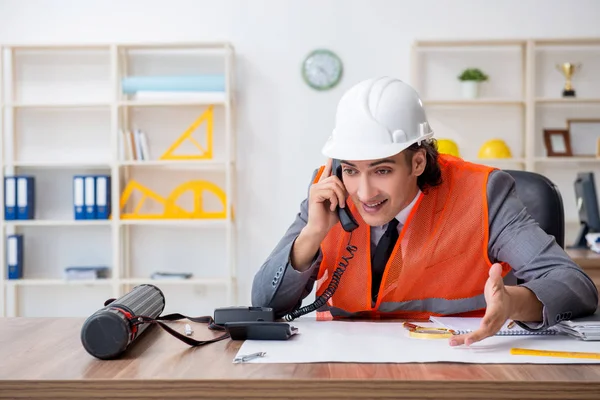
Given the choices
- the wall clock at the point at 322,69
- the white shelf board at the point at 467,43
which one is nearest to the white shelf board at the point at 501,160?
the white shelf board at the point at 467,43

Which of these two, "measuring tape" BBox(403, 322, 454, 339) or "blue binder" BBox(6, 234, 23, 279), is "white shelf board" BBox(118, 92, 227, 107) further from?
"measuring tape" BBox(403, 322, 454, 339)

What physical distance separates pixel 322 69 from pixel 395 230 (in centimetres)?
295

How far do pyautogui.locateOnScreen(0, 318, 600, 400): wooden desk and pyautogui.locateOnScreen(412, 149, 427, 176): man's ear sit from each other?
2.50 ft

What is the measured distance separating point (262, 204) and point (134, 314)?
340 centimetres

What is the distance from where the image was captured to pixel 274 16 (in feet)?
15.5

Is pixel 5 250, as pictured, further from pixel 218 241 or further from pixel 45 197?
pixel 218 241

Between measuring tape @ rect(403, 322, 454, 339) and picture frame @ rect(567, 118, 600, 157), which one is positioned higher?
picture frame @ rect(567, 118, 600, 157)

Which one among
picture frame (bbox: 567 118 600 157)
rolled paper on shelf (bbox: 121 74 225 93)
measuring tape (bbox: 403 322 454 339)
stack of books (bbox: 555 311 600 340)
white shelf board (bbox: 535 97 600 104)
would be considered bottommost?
measuring tape (bbox: 403 322 454 339)

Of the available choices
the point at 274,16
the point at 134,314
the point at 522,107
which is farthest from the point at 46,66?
the point at 134,314

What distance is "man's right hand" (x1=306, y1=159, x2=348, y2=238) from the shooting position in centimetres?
176

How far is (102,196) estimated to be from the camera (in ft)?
14.9

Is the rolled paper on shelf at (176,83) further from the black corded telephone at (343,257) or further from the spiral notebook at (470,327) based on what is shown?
the spiral notebook at (470,327)

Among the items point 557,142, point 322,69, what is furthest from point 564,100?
point 322,69

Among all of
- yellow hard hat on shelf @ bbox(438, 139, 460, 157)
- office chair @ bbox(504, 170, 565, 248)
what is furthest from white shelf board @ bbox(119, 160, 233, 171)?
office chair @ bbox(504, 170, 565, 248)
